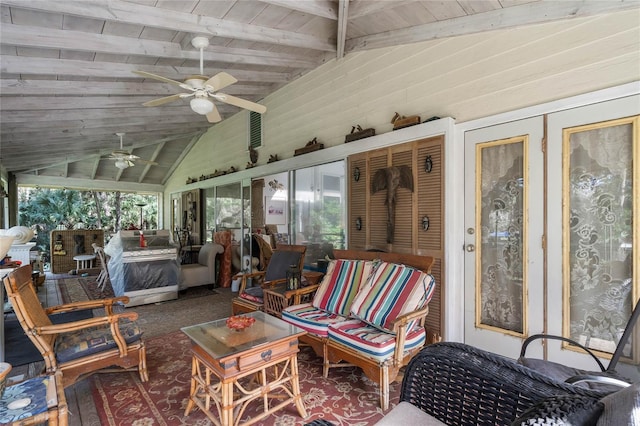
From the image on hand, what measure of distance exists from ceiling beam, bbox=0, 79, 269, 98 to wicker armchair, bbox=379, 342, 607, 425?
15.6 feet

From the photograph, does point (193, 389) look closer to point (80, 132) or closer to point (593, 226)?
point (593, 226)

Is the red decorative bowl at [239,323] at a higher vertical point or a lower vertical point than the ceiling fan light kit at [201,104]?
lower

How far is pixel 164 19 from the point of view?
2939 millimetres

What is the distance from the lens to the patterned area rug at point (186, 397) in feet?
6.99

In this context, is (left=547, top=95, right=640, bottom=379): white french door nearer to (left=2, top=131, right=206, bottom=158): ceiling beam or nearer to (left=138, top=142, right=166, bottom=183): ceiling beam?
(left=2, top=131, right=206, bottom=158): ceiling beam

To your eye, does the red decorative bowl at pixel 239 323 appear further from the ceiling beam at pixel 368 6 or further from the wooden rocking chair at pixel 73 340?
the ceiling beam at pixel 368 6

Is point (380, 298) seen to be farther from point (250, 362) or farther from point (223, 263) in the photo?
point (223, 263)

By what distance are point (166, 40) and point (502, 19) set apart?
136 inches

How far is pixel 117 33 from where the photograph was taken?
3.14 meters

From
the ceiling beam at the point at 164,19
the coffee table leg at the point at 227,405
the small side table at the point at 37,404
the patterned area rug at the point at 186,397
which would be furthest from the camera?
the ceiling beam at the point at 164,19

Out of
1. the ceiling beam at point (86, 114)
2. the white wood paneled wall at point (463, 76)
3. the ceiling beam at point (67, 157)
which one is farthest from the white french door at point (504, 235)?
the ceiling beam at point (67, 157)

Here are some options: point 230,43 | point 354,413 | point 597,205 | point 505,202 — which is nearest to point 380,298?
point 354,413

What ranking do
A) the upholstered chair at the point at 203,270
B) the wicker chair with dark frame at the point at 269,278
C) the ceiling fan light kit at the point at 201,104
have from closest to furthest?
the ceiling fan light kit at the point at 201,104
the wicker chair with dark frame at the point at 269,278
the upholstered chair at the point at 203,270

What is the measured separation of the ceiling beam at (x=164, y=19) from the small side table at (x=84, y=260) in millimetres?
7427
